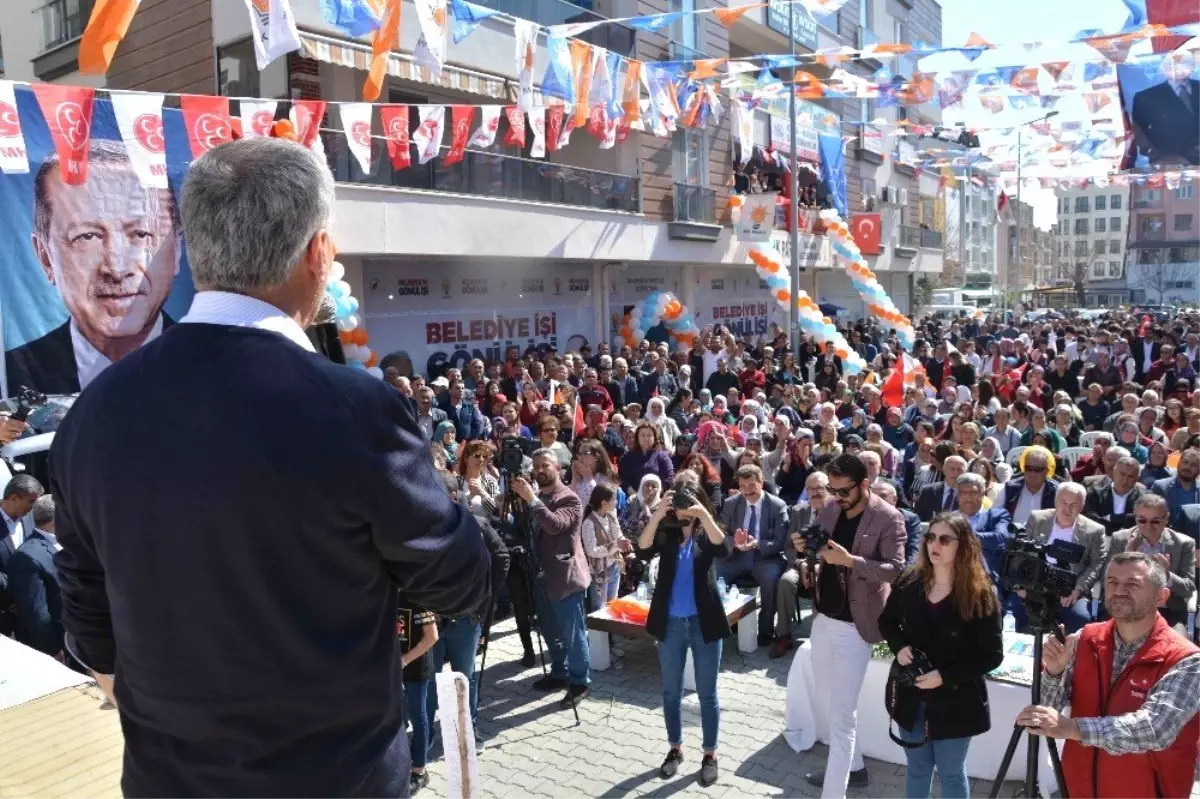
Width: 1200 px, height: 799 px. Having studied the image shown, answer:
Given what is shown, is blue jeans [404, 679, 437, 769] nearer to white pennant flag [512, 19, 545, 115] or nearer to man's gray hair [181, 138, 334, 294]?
man's gray hair [181, 138, 334, 294]

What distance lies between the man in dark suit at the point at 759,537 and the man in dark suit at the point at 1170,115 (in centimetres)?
1138

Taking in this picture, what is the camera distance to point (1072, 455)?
10.1 metres

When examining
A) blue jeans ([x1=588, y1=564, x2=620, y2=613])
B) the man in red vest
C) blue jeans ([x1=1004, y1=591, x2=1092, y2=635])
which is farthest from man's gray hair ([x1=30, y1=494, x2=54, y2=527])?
blue jeans ([x1=1004, y1=591, x2=1092, y2=635])

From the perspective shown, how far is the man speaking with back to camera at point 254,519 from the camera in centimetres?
138

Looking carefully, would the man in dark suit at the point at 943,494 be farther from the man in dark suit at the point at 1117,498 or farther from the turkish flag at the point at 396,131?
the turkish flag at the point at 396,131

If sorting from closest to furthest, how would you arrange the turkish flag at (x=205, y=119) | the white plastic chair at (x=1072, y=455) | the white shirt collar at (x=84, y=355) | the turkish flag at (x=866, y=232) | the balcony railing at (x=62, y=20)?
the white plastic chair at (x=1072, y=455) → the turkish flag at (x=205, y=119) → the white shirt collar at (x=84, y=355) → the balcony railing at (x=62, y=20) → the turkish flag at (x=866, y=232)

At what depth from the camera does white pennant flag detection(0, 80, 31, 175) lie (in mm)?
10094

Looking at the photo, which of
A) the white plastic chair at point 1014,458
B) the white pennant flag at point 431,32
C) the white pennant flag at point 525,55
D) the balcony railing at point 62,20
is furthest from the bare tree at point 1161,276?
the white pennant flag at point 431,32

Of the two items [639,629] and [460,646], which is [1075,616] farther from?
[460,646]

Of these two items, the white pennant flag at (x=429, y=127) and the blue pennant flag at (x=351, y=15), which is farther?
the white pennant flag at (x=429, y=127)

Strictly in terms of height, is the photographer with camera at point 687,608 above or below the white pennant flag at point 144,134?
below

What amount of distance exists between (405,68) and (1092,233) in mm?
104253

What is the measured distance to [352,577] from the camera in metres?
1.46

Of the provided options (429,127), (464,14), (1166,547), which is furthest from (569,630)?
(429,127)
